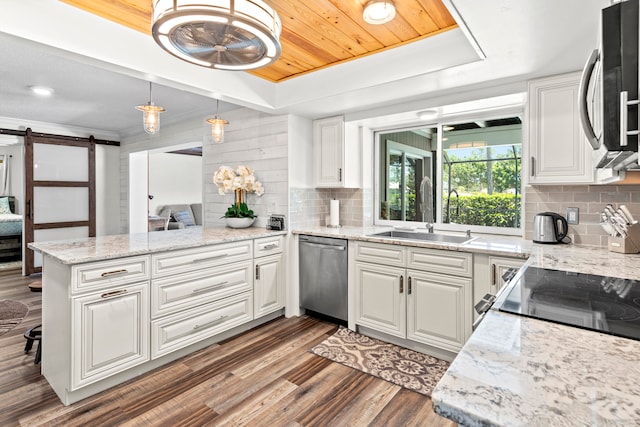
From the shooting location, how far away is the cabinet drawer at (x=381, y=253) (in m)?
2.82

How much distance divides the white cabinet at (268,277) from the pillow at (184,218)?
16.8 feet

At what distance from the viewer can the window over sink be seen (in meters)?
3.14

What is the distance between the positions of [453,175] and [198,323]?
2709 mm

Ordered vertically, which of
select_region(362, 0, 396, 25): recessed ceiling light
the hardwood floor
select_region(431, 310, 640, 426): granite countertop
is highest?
select_region(362, 0, 396, 25): recessed ceiling light

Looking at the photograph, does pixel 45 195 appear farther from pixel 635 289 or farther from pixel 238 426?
pixel 635 289

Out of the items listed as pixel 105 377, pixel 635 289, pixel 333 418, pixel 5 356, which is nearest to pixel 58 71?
pixel 5 356

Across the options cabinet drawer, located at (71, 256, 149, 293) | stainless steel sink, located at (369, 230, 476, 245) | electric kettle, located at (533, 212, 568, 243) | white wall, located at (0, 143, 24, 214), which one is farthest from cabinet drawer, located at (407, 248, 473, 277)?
white wall, located at (0, 143, 24, 214)

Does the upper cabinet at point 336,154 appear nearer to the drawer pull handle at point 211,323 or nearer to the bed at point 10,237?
the drawer pull handle at point 211,323

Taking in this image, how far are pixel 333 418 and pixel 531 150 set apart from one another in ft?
7.23

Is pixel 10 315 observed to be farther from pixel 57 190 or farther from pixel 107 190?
pixel 107 190

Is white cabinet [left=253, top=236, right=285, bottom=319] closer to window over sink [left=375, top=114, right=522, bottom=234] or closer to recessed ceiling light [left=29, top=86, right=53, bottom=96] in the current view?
window over sink [left=375, top=114, right=522, bottom=234]

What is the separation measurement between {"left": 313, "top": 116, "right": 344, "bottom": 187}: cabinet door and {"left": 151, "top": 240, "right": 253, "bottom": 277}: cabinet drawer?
110 centimetres

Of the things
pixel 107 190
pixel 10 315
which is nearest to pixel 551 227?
pixel 10 315

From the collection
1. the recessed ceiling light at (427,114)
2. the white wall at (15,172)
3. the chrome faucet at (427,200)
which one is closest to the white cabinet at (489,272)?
the chrome faucet at (427,200)
